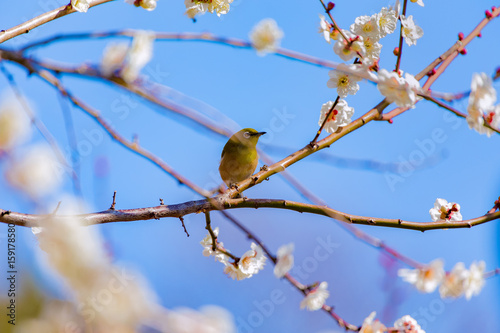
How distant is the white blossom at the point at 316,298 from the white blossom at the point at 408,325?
1.23ft

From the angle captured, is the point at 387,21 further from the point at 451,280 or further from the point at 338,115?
the point at 451,280

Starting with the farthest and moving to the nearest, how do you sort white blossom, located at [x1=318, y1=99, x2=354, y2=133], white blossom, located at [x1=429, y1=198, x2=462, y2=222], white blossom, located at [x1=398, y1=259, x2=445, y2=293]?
white blossom, located at [x1=318, y1=99, x2=354, y2=133], white blossom, located at [x1=429, y1=198, x2=462, y2=222], white blossom, located at [x1=398, y1=259, x2=445, y2=293]

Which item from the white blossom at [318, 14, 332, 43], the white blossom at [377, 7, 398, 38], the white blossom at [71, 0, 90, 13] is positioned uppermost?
the white blossom at [377, 7, 398, 38]

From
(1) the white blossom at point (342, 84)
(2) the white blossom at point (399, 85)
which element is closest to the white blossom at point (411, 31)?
(1) the white blossom at point (342, 84)

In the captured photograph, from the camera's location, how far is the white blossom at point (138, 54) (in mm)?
1082

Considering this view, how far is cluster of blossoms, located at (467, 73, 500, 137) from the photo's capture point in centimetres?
177

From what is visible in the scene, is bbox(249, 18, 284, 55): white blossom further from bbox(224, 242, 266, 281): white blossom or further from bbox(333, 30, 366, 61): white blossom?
bbox(224, 242, 266, 281): white blossom

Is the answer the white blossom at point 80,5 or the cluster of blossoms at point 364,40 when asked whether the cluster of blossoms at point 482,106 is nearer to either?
the cluster of blossoms at point 364,40

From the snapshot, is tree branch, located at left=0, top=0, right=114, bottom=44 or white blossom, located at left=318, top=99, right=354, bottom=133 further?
white blossom, located at left=318, top=99, right=354, bottom=133

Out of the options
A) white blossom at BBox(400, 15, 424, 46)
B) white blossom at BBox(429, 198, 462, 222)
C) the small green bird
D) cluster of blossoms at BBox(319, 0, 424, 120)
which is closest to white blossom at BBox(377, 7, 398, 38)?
cluster of blossoms at BBox(319, 0, 424, 120)

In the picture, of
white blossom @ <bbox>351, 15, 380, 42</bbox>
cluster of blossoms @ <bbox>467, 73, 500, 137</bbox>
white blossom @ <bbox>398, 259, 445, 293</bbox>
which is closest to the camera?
cluster of blossoms @ <bbox>467, 73, 500, 137</bbox>

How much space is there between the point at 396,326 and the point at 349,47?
4.28 ft

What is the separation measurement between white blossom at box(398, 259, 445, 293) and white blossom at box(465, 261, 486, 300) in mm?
155

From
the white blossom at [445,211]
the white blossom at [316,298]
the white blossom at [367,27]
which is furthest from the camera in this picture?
the white blossom at [445,211]
